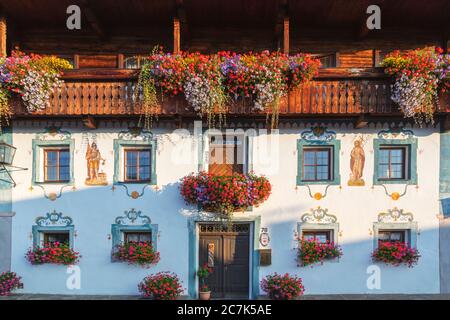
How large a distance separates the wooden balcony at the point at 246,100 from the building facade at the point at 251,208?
2.05ft

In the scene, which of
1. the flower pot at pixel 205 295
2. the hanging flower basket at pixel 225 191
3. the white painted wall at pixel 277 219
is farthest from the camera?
the white painted wall at pixel 277 219

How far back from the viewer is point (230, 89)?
348 inches

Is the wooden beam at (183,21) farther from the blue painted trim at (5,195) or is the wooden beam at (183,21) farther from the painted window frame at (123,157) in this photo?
the blue painted trim at (5,195)

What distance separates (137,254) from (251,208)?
2.99 metres

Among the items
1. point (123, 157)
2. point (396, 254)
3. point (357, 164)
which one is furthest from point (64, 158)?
point (396, 254)

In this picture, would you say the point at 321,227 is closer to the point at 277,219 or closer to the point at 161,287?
the point at 277,219

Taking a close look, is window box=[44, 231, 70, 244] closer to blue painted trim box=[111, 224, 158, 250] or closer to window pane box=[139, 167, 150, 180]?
blue painted trim box=[111, 224, 158, 250]

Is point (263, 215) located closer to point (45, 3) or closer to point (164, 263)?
point (164, 263)


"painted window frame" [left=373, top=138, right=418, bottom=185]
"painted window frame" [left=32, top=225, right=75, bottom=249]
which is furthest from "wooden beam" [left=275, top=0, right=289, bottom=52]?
"painted window frame" [left=32, top=225, right=75, bottom=249]

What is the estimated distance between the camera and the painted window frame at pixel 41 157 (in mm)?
9922

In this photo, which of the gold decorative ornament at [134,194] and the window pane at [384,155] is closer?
the gold decorative ornament at [134,194]

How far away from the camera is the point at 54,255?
9602 millimetres

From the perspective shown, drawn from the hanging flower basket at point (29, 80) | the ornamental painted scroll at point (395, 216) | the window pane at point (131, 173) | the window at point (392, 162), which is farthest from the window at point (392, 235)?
the hanging flower basket at point (29, 80)

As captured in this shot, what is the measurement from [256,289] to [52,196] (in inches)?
221
